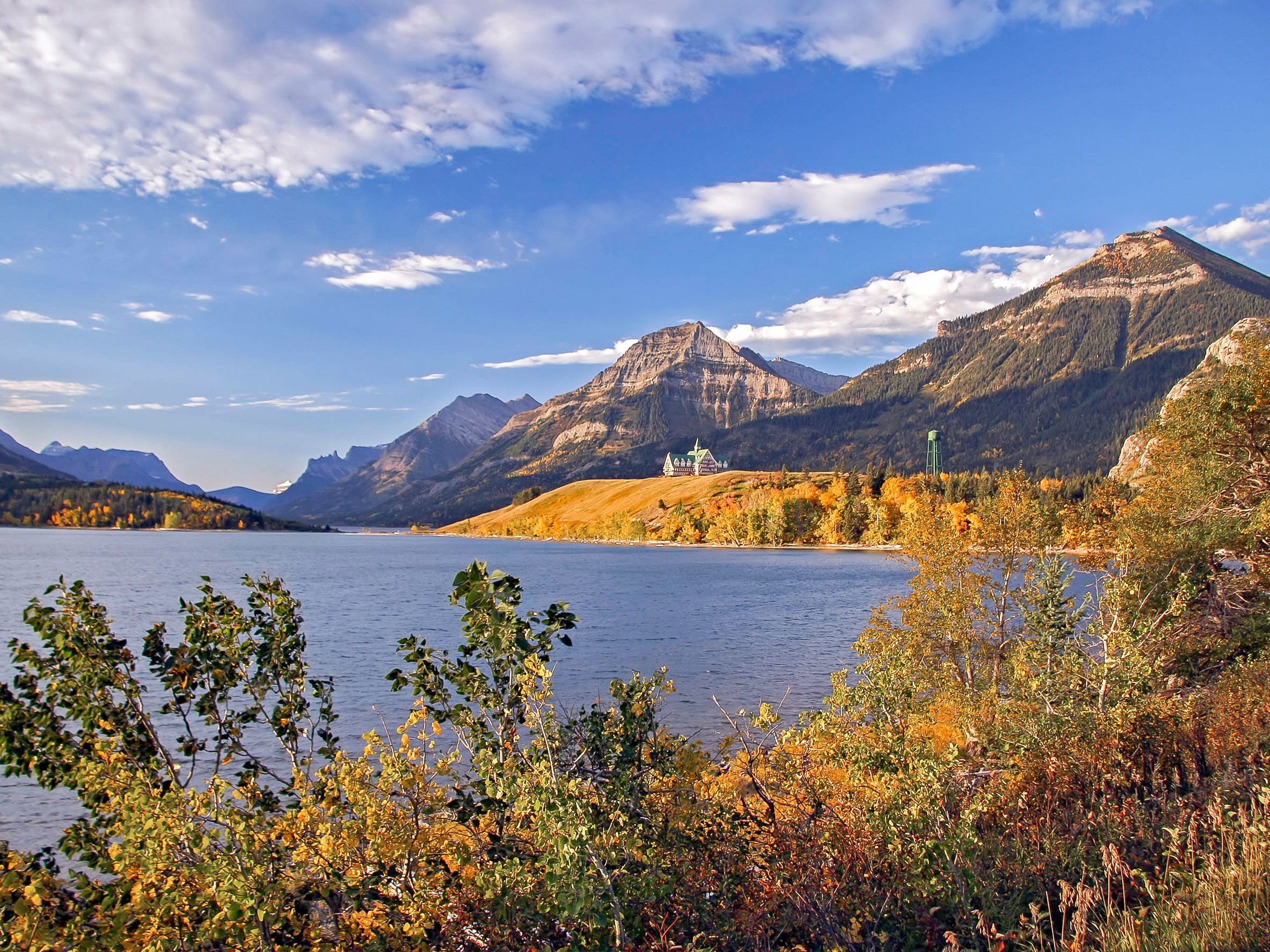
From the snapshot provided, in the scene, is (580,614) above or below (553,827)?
below

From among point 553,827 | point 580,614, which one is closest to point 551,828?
point 553,827

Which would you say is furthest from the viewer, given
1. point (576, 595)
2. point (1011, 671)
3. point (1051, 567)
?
point (576, 595)

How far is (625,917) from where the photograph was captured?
6746mm

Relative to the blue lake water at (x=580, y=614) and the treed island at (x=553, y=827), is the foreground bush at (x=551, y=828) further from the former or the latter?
the blue lake water at (x=580, y=614)

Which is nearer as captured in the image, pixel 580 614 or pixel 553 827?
pixel 553 827

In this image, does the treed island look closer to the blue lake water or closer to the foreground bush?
the foreground bush

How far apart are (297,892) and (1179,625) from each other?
2645cm

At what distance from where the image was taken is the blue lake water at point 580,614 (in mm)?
38438

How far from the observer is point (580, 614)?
7775 cm

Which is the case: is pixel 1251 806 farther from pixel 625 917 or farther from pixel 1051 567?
pixel 1051 567

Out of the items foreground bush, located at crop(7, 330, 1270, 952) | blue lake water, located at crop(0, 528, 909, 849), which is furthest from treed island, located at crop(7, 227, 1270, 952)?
blue lake water, located at crop(0, 528, 909, 849)

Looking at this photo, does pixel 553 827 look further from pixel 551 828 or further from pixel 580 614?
pixel 580 614

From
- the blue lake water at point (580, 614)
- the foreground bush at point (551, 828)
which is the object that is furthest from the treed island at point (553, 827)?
the blue lake water at point (580, 614)

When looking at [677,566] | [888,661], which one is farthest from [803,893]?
[677,566]
